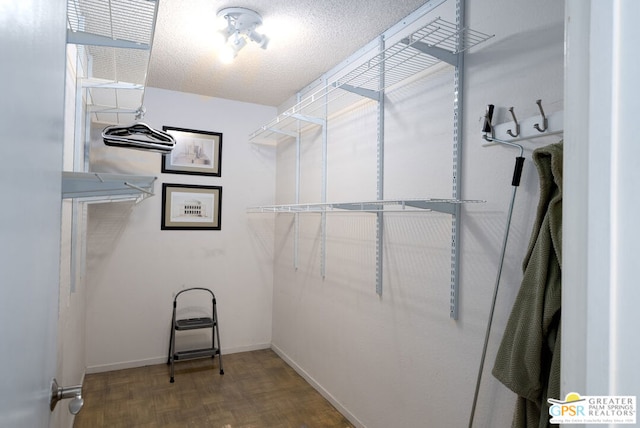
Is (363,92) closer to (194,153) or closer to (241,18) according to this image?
(241,18)

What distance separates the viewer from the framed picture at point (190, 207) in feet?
11.7

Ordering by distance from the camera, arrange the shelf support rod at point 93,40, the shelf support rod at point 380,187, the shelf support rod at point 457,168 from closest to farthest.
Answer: the shelf support rod at point 93,40 → the shelf support rod at point 457,168 → the shelf support rod at point 380,187

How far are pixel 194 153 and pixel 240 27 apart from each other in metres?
1.69

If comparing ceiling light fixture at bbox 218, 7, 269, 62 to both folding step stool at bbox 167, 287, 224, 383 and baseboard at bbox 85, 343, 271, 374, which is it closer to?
folding step stool at bbox 167, 287, 224, 383

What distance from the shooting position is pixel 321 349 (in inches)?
120

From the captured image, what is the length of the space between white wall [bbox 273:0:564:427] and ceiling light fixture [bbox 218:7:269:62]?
862mm

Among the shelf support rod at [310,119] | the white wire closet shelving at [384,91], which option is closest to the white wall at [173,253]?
the white wire closet shelving at [384,91]

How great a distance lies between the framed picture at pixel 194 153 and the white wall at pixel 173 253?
0.19 feet

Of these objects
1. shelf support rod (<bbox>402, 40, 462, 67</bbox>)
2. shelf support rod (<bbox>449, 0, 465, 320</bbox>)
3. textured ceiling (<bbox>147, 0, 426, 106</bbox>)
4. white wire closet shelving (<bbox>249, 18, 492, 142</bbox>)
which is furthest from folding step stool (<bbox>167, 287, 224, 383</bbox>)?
shelf support rod (<bbox>402, 40, 462, 67</bbox>)

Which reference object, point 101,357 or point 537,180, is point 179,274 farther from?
point 537,180

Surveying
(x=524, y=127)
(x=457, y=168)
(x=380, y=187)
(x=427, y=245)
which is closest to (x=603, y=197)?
(x=524, y=127)

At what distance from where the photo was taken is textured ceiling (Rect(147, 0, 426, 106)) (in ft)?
7.00

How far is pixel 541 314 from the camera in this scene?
125cm

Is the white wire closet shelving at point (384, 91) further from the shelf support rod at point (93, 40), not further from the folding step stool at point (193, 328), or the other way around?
the shelf support rod at point (93, 40)
